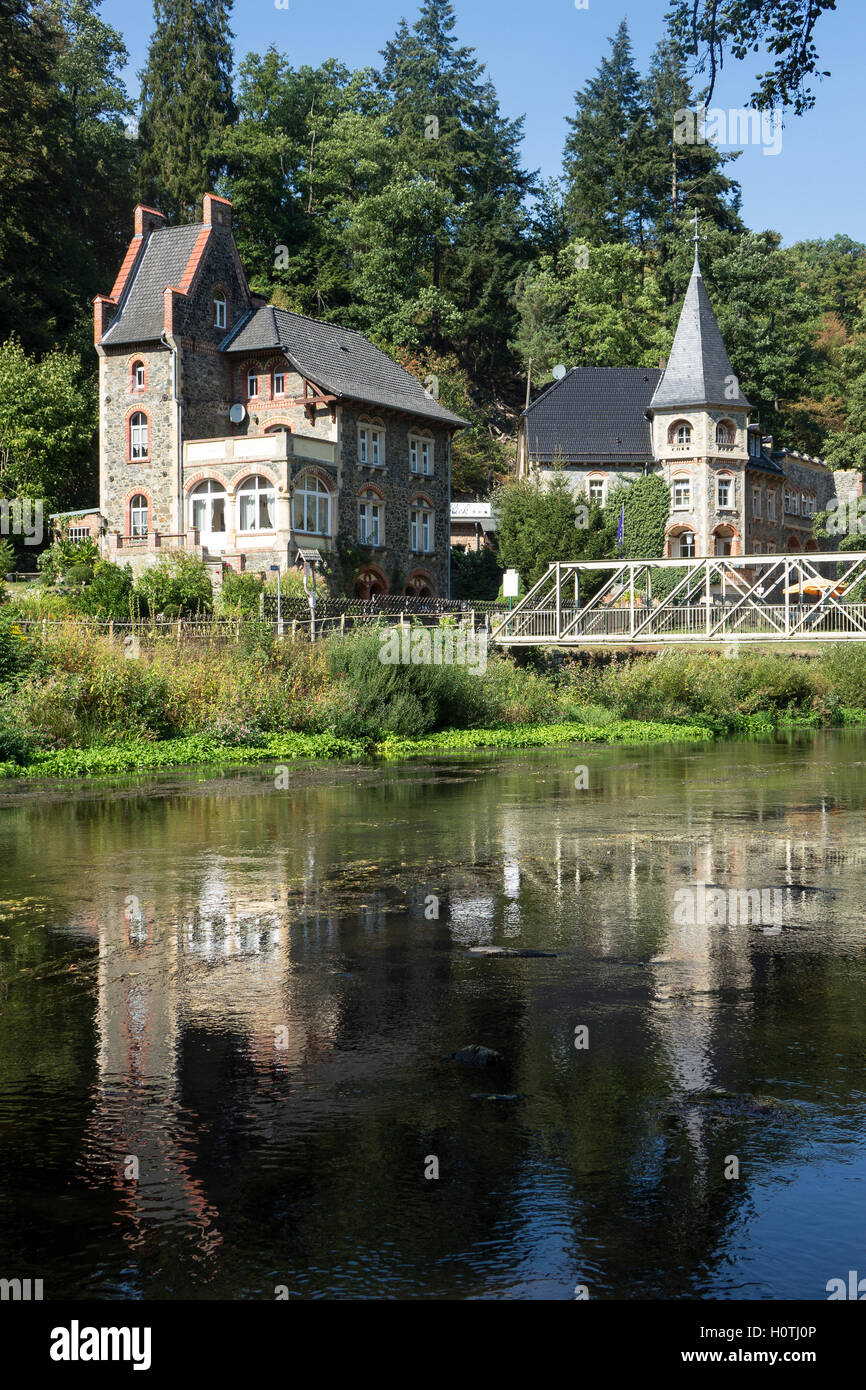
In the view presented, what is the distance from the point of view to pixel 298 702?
3156 centimetres

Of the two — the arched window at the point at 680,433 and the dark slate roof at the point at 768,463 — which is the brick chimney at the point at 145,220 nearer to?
the arched window at the point at 680,433

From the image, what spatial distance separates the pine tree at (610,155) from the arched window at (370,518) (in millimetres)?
37340

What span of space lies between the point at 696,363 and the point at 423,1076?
65.5 meters

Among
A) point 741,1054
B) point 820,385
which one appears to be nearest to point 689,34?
point 741,1054

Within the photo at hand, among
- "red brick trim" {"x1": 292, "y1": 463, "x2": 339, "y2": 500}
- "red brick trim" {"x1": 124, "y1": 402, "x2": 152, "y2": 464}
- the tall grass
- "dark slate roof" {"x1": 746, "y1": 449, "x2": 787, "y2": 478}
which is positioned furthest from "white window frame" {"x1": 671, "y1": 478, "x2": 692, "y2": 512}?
"red brick trim" {"x1": 124, "y1": 402, "x2": 152, "y2": 464}

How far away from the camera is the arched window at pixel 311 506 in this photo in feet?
158

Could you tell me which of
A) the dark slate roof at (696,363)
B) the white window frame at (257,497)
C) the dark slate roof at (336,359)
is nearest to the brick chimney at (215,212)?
the dark slate roof at (336,359)

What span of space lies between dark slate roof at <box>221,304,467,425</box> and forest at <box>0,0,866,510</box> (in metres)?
8.17

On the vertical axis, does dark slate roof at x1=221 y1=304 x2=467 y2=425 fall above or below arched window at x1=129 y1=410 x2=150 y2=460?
above

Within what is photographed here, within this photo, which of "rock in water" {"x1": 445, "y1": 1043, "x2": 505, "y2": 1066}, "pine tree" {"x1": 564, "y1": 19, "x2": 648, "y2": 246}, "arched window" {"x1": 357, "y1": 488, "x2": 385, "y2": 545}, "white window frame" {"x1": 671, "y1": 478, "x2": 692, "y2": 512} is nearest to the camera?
"rock in water" {"x1": 445, "y1": 1043, "x2": 505, "y2": 1066}

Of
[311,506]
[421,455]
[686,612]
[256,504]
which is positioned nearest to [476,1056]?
[686,612]

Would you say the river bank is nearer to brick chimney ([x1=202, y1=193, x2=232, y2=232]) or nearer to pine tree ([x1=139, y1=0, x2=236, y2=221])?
brick chimney ([x1=202, y1=193, x2=232, y2=232])

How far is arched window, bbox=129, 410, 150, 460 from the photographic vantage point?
5138cm

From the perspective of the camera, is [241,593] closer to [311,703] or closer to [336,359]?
[311,703]
